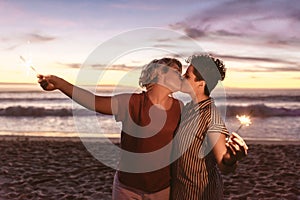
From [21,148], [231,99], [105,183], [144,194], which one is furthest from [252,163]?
[231,99]

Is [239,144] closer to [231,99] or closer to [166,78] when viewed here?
[166,78]

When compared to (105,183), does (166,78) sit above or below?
above

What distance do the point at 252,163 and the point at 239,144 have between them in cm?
996

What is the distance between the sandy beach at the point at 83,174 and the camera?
29.5 ft

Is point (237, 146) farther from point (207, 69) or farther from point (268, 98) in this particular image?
point (268, 98)

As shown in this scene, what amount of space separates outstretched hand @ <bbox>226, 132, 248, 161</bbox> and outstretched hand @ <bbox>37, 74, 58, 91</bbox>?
1.27 meters

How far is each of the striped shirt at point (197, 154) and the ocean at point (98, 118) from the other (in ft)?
0.93

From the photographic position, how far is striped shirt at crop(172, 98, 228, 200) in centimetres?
312

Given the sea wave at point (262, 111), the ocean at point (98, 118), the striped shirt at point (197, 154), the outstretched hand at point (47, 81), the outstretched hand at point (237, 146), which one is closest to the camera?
the outstretched hand at point (237, 146)

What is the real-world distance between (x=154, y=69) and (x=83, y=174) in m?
7.89

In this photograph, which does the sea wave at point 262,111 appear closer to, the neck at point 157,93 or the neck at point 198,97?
the neck at point 157,93

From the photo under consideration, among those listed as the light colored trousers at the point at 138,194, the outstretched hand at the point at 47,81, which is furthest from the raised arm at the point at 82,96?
the light colored trousers at the point at 138,194

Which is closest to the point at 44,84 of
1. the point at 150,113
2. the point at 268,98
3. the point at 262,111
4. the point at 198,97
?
the point at 150,113

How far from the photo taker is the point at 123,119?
3.45 meters
